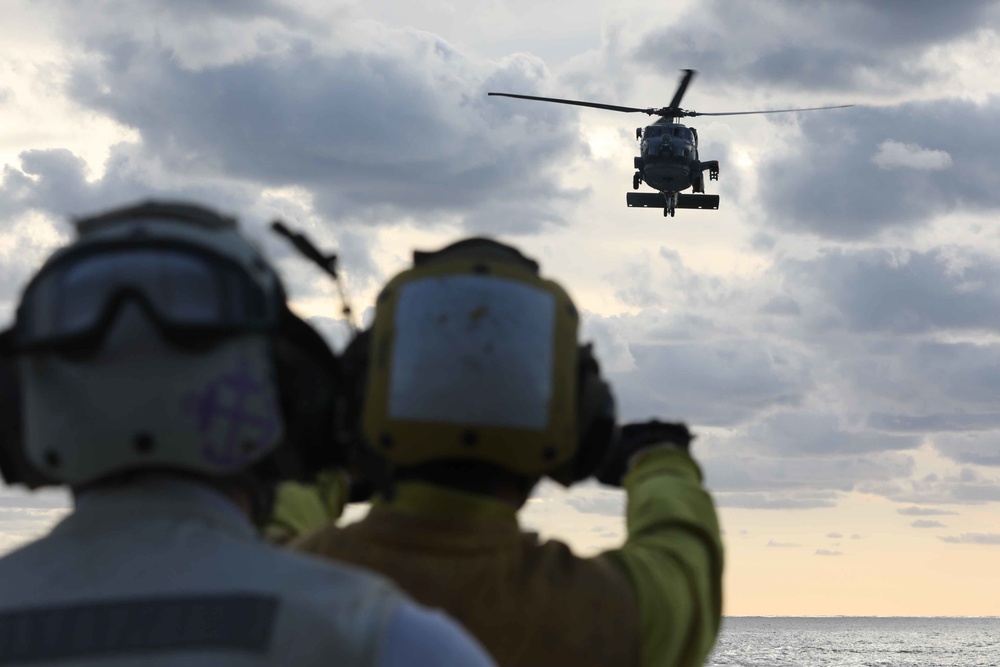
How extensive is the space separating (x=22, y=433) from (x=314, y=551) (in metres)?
1.17

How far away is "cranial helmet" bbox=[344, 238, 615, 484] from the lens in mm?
3869

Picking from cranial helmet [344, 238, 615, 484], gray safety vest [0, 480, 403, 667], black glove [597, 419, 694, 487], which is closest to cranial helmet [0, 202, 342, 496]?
gray safety vest [0, 480, 403, 667]

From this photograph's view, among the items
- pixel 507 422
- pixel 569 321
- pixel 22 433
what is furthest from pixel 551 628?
pixel 22 433

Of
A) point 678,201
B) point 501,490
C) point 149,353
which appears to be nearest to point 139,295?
point 149,353

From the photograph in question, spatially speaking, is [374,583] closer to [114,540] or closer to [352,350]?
[114,540]

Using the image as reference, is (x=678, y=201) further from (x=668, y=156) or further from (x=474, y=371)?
(x=474, y=371)

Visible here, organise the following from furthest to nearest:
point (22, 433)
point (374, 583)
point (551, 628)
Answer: point (551, 628) < point (22, 433) < point (374, 583)

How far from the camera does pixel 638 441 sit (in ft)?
15.2

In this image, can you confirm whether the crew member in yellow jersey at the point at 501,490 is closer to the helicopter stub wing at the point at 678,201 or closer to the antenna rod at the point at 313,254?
the antenna rod at the point at 313,254

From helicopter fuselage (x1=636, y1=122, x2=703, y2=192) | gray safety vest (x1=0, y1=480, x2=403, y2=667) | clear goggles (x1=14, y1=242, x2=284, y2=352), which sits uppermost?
helicopter fuselage (x1=636, y1=122, x2=703, y2=192)

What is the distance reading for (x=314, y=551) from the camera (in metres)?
4.04

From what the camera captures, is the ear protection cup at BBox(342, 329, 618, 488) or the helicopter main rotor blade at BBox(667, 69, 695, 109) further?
the helicopter main rotor blade at BBox(667, 69, 695, 109)

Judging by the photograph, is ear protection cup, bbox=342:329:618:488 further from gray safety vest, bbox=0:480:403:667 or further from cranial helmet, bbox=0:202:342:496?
gray safety vest, bbox=0:480:403:667

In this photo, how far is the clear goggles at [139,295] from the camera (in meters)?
2.53
